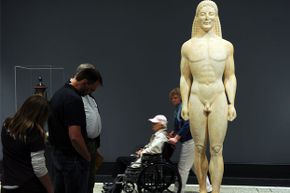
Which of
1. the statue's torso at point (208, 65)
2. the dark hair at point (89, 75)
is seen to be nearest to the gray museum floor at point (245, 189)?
the statue's torso at point (208, 65)

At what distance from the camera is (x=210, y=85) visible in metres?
4.77

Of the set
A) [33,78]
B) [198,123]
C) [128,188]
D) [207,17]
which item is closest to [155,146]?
[128,188]

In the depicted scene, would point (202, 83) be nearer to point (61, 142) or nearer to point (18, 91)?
point (61, 142)

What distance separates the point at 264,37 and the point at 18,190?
6.14 meters

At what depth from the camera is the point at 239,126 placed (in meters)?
8.46

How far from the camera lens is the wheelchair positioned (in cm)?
579

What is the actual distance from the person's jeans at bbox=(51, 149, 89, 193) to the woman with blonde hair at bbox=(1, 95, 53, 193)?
1.59ft

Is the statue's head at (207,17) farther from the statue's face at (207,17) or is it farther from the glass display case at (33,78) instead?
the glass display case at (33,78)

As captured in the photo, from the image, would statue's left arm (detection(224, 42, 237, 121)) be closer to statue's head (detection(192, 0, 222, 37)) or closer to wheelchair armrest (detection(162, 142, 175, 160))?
statue's head (detection(192, 0, 222, 37))

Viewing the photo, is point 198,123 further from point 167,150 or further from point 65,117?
point 65,117

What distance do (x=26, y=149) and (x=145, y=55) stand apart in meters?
5.50

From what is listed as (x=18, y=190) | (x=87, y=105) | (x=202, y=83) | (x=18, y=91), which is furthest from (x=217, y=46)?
(x=18, y=91)

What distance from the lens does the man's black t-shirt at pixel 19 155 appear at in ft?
10.9

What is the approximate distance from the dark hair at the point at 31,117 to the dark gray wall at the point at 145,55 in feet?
17.4
